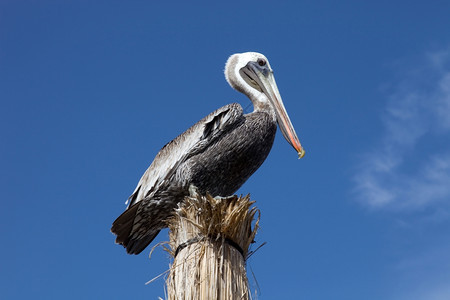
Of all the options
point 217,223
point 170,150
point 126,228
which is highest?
point 170,150

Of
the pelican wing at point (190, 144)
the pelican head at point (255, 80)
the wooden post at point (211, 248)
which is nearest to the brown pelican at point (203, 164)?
the pelican wing at point (190, 144)

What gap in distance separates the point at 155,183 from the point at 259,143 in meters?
0.98

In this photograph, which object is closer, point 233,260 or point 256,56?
point 233,260

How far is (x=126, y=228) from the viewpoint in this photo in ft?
17.6

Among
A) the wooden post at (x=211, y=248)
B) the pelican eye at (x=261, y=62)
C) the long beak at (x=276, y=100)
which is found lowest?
the wooden post at (x=211, y=248)

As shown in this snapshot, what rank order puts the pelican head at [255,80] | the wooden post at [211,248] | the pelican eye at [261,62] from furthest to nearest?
the pelican eye at [261,62] < the pelican head at [255,80] < the wooden post at [211,248]

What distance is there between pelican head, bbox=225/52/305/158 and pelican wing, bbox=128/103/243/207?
557mm

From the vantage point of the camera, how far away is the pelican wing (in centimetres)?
554

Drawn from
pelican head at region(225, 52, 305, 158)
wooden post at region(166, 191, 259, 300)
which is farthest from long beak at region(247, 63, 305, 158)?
wooden post at region(166, 191, 259, 300)

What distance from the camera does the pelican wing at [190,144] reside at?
18.2 feet

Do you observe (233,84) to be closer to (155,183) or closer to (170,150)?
(170,150)

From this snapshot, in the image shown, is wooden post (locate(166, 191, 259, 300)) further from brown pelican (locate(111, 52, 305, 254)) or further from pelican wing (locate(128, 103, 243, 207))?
pelican wing (locate(128, 103, 243, 207))

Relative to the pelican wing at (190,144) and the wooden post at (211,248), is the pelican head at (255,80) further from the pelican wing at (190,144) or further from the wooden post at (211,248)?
the wooden post at (211,248)

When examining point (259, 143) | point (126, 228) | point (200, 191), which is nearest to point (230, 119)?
point (259, 143)
